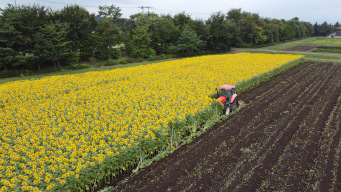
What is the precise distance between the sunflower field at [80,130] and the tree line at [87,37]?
15.3 meters

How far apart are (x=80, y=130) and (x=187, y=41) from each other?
39994 millimetres

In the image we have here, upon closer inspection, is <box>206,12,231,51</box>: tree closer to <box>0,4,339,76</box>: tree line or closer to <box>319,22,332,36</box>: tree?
<box>0,4,339,76</box>: tree line

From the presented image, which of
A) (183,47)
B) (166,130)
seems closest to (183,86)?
(166,130)

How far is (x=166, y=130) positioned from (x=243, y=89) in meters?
10.8

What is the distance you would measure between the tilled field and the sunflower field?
1.12 m

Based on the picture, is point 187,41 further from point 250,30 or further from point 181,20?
point 250,30

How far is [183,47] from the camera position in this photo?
44906mm

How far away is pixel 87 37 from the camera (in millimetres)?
35844

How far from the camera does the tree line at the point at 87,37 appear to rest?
2723cm

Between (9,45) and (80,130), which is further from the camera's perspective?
(9,45)

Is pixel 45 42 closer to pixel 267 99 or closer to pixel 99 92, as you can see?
pixel 99 92

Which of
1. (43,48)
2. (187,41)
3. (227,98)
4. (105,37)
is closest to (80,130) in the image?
(227,98)

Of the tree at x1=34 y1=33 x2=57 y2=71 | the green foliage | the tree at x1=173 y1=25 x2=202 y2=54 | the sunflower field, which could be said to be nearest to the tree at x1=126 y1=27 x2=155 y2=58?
the tree at x1=173 y1=25 x2=202 y2=54

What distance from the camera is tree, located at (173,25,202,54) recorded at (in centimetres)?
4453
